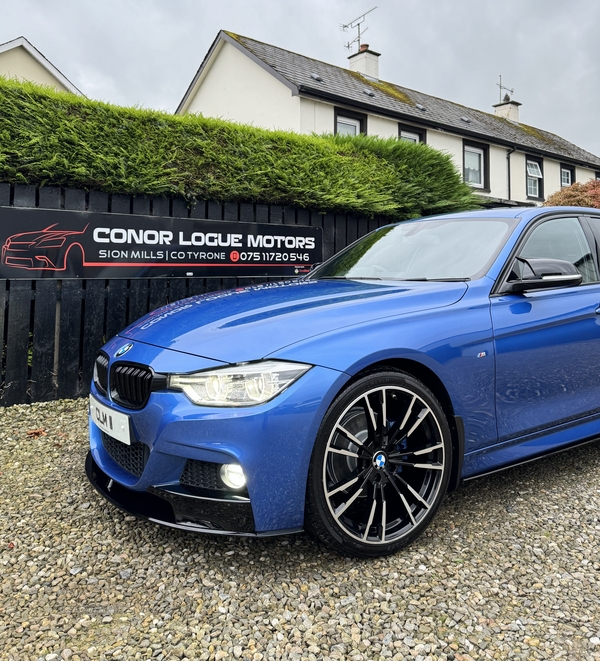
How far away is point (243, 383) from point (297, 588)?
854 mm

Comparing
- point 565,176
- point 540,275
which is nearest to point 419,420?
point 540,275

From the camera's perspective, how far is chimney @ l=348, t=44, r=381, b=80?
1888cm

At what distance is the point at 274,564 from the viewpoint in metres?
2.40

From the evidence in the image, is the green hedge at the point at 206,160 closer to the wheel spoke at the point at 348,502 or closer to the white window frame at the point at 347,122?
the wheel spoke at the point at 348,502

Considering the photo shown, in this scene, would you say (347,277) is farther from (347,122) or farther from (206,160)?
(347,122)

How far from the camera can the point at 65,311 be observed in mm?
4906

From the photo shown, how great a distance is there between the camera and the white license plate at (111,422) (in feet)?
7.86

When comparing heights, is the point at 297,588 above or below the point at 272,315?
below

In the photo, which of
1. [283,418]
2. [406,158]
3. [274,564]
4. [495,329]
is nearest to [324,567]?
[274,564]

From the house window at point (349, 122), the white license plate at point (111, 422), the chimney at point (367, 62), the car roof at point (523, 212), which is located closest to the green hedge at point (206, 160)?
the car roof at point (523, 212)

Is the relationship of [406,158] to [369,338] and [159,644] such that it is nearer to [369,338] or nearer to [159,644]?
[369,338]

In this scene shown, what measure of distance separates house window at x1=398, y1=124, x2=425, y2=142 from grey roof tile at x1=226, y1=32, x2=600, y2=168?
25cm

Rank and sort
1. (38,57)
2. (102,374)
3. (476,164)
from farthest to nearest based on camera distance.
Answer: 1. (476,164)
2. (38,57)
3. (102,374)

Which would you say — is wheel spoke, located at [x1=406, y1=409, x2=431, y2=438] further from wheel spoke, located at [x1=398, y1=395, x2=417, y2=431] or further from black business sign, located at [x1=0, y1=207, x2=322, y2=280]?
black business sign, located at [x1=0, y1=207, x2=322, y2=280]
